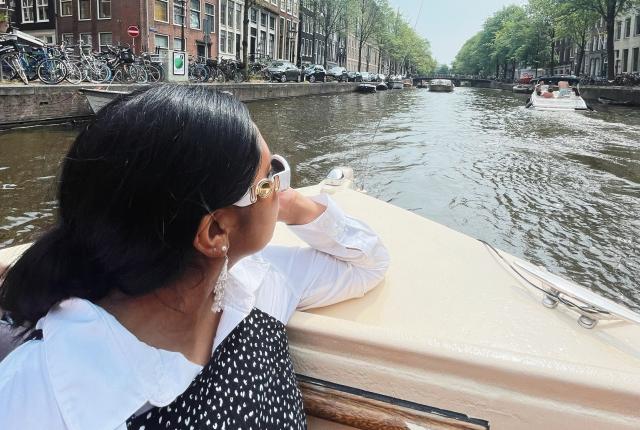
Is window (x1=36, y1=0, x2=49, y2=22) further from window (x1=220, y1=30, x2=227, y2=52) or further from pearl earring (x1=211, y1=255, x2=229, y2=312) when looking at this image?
pearl earring (x1=211, y1=255, x2=229, y2=312)

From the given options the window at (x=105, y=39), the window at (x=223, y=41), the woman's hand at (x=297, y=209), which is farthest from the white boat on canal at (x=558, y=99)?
the woman's hand at (x=297, y=209)

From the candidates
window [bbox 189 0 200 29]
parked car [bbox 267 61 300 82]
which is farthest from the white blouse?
window [bbox 189 0 200 29]

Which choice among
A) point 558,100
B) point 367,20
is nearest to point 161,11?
point 558,100

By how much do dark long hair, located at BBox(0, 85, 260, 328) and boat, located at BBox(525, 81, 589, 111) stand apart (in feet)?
57.1

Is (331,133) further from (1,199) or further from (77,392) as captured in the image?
(77,392)

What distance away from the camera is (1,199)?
4777 millimetres

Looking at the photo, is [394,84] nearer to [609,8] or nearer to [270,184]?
[609,8]

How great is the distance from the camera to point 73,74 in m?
10.4

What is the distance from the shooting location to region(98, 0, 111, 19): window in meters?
20.5

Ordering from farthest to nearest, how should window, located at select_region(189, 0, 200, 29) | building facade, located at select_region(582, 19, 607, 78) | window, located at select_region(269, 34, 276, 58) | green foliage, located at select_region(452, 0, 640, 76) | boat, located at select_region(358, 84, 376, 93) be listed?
building facade, located at select_region(582, 19, 607, 78) < window, located at select_region(269, 34, 276, 58) < boat, located at select_region(358, 84, 376, 93) < green foliage, located at select_region(452, 0, 640, 76) < window, located at select_region(189, 0, 200, 29)

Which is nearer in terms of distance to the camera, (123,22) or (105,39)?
(123,22)

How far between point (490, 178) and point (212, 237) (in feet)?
19.6

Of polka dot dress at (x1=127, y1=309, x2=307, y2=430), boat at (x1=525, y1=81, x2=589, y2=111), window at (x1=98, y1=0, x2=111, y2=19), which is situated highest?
window at (x1=98, y1=0, x2=111, y2=19)

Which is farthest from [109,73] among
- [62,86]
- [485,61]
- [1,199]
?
[485,61]
